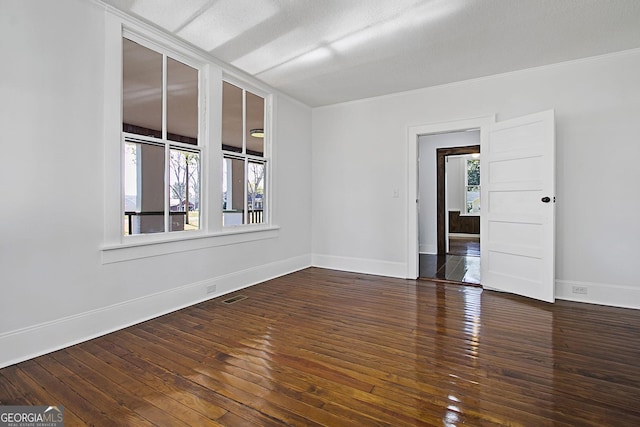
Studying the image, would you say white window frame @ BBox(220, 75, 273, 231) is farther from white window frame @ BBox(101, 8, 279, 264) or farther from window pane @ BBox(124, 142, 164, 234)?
window pane @ BBox(124, 142, 164, 234)

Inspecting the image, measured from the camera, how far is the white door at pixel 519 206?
3326 mm

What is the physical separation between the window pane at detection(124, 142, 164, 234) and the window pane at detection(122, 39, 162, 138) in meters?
0.19

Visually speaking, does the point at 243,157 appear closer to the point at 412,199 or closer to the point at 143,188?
the point at 143,188

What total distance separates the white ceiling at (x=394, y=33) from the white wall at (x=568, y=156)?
0.86 ft

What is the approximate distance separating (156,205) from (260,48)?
1.90m

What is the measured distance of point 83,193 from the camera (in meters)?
2.47

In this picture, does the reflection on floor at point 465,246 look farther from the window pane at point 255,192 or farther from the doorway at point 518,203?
the window pane at point 255,192

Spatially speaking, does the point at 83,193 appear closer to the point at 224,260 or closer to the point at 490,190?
the point at 224,260

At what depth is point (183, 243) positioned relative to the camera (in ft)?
10.7

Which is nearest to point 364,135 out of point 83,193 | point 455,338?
point 455,338

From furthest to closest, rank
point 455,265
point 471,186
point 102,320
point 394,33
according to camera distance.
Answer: point 471,186
point 455,265
point 394,33
point 102,320

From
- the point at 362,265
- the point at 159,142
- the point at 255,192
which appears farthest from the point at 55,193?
the point at 362,265

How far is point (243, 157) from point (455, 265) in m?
3.88

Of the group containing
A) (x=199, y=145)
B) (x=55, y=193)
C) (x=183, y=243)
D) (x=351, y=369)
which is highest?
(x=199, y=145)
